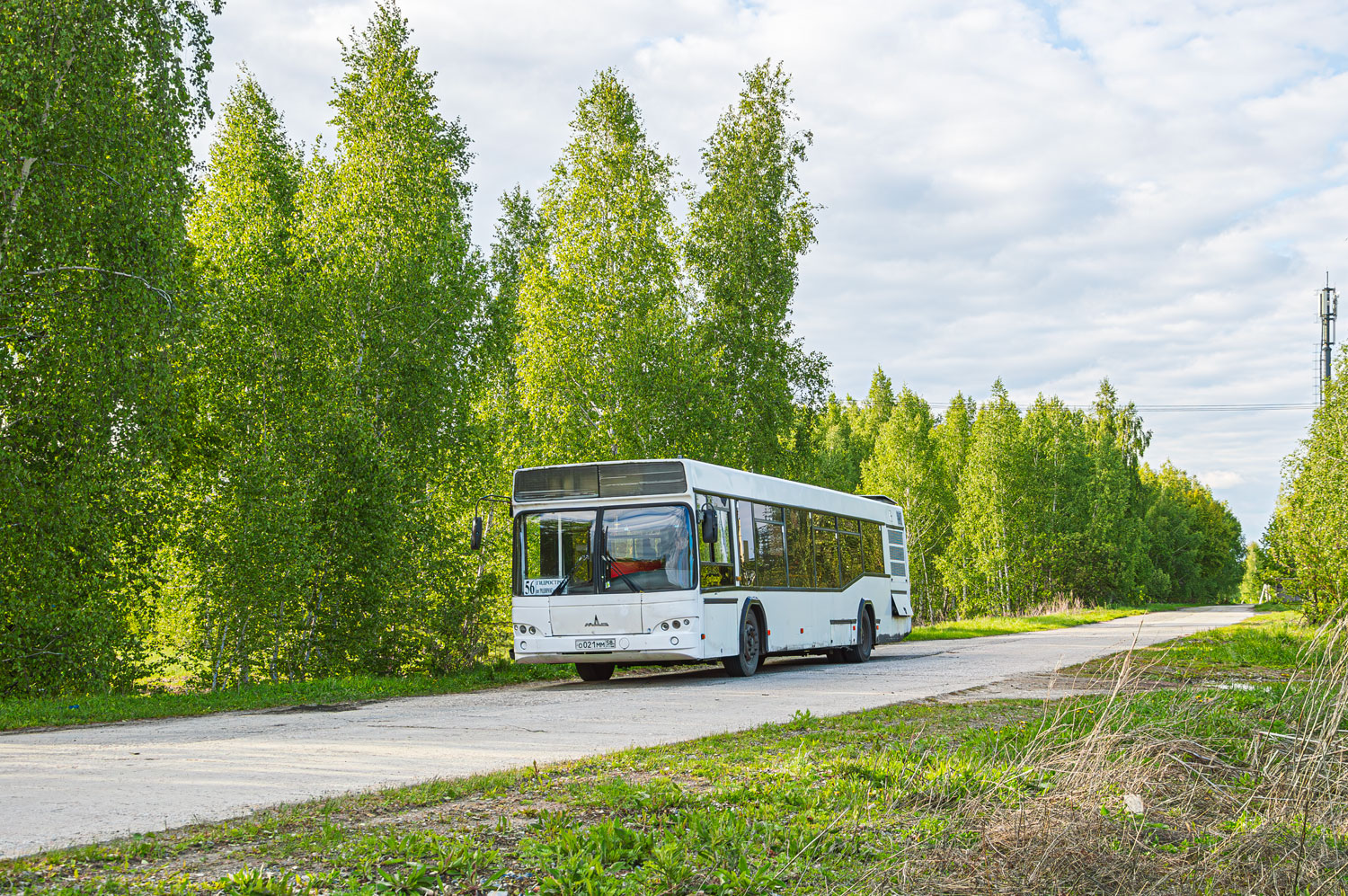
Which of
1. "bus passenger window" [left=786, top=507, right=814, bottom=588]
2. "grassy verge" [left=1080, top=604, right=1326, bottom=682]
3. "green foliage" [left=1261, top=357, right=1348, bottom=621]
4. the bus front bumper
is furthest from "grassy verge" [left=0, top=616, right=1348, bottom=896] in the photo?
"green foliage" [left=1261, top=357, right=1348, bottom=621]

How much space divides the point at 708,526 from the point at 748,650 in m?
2.60

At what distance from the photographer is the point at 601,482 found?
16.3m

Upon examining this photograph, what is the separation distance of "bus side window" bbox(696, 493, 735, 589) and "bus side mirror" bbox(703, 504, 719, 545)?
103mm

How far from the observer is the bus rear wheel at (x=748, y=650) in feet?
56.0

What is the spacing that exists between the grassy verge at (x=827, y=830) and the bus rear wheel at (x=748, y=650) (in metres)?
9.50

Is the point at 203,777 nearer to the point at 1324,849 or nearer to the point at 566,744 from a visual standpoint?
the point at 566,744

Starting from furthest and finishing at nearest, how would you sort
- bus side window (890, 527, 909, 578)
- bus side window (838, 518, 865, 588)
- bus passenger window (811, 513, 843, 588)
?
bus side window (890, 527, 909, 578), bus side window (838, 518, 865, 588), bus passenger window (811, 513, 843, 588)

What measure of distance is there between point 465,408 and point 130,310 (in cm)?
→ 823

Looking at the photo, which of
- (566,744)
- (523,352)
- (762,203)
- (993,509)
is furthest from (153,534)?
(993,509)

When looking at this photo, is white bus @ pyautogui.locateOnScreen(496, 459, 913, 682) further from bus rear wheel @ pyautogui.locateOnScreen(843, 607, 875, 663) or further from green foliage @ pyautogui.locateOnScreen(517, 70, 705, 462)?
green foliage @ pyautogui.locateOnScreen(517, 70, 705, 462)

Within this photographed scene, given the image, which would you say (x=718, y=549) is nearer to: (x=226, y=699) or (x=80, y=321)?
(x=226, y=699)

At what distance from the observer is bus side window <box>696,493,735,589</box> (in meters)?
16.0

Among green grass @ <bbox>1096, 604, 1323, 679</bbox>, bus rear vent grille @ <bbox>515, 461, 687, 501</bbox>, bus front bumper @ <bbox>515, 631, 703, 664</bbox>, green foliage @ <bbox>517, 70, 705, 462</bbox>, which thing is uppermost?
green foliage @ <bbox>517, 70, 705, 462</bbox>

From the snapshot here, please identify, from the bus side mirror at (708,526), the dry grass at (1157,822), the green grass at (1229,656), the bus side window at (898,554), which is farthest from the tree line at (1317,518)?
the dry grass at (1157,822)
